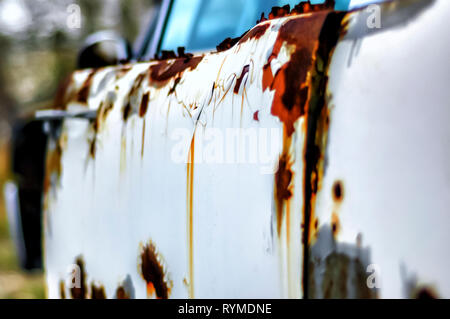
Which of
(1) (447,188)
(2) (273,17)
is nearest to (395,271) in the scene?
(1) (447,188)

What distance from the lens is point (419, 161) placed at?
90 cm

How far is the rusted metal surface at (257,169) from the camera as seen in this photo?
967 mm

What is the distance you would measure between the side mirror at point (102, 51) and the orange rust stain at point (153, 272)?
82 cm

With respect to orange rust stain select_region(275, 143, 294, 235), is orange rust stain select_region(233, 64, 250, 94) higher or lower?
higher

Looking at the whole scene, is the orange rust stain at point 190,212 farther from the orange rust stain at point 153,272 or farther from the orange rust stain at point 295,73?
the orange rust stain at point 295,73

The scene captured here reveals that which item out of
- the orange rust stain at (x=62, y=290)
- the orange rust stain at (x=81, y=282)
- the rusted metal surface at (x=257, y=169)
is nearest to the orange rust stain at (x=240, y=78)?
the rusted metal surface at (x=257, y=169)

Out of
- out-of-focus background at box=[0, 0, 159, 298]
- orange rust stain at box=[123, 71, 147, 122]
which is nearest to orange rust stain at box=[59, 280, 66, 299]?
orange rust stain at box=[123, 71, 147, 122]

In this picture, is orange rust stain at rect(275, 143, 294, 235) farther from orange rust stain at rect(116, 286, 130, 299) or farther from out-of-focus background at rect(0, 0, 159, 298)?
out-of-focus background at rect(0, 0, 159, 298)

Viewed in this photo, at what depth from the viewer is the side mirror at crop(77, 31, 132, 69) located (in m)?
2.05

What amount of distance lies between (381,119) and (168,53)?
0.87 metres

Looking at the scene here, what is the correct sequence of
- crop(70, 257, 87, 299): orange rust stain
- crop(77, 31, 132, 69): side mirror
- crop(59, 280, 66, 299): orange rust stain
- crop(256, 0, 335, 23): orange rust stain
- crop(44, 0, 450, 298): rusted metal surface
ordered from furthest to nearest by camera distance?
crop(77, 31, 132, 69): side mirror < crop(59, 280, 66, 299): orange rust stain < crop(70, 257, 87, 299): orange rust stain < crop(256, 0, 335, 23): orange rust stain < crop(44, 0, 450, 298): rusted metal surface

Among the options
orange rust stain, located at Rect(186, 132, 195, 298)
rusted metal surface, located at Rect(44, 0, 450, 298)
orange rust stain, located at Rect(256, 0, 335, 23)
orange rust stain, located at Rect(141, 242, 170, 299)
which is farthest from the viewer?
orange rust stain, located at Rect(141, 242, 170, 299)

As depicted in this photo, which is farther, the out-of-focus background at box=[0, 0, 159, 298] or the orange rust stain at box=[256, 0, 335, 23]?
the out-of-focus background at box=[0, 0, 159, 298]
